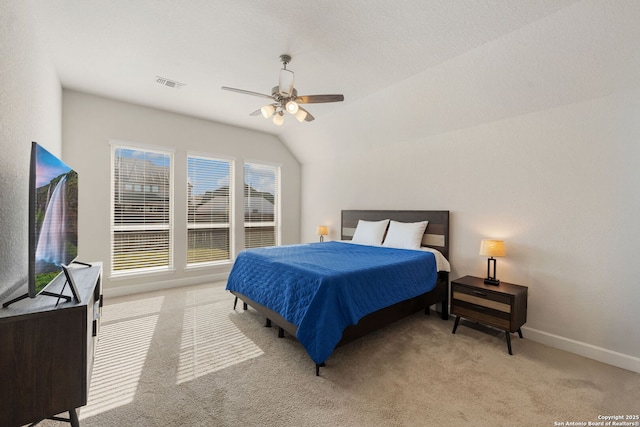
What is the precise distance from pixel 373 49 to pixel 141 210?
4004 mm

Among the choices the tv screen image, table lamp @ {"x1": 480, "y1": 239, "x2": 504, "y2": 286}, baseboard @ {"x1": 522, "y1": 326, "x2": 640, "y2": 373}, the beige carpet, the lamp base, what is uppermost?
the tv screen image

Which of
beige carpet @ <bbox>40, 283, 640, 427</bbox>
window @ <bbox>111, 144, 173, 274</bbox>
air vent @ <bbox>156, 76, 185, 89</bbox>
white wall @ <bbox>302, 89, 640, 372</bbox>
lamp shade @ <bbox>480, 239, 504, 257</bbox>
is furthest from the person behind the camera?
window @ <bbox>111, 144, 173, 274</bbox>

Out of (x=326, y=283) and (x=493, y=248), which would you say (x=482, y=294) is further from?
(x=326, y=283)

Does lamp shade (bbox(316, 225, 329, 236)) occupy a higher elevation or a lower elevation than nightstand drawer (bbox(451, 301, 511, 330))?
higher

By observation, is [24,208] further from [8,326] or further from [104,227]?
[104,227]

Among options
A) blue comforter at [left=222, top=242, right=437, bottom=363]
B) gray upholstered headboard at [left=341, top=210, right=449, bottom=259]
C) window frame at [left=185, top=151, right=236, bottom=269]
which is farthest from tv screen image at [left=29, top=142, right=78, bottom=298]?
gray upholstered headboard at [left=341, top=210, right=449, bottom=259]

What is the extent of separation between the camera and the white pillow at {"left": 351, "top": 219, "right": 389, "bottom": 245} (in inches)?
164

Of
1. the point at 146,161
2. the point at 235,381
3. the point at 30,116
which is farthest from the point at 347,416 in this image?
the point at 146,161

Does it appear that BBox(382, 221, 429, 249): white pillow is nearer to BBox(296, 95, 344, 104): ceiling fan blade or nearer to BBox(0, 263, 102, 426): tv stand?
BBox(296, 95, 344, 104): ceiling fan blade

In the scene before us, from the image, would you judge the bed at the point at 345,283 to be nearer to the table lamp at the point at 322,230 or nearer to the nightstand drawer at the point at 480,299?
the nightstand drawer at the point at 480,299

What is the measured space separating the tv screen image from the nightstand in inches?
132

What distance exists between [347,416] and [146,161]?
4423mm

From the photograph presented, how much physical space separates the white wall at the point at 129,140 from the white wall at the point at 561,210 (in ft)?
11.4

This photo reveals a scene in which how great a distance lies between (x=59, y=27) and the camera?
238 cm
